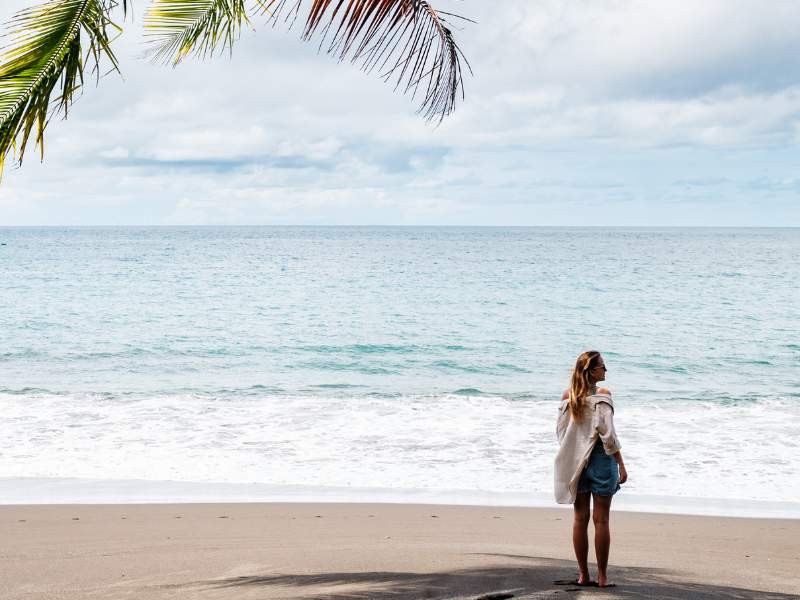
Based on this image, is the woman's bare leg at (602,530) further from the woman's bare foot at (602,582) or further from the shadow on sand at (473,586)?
the shadow on sand at (473,586)

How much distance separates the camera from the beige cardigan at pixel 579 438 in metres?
4.65

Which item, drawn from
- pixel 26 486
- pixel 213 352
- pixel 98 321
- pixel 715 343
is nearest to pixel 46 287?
pixel 98 321

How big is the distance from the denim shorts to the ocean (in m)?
3.68

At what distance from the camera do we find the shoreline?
804 centimetres

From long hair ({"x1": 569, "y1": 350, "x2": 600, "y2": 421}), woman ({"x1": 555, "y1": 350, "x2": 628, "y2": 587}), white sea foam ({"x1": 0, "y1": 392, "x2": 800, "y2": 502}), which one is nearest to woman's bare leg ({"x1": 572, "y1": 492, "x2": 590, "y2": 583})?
woman ({"x1": 555, "y1": 350, "x2": 628, "y2": 587})

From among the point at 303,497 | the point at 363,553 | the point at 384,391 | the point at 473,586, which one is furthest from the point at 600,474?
the point at 384,391

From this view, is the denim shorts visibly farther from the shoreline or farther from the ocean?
the ocean

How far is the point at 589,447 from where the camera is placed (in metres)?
4.68

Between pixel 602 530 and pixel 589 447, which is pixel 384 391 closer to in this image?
pixel 602 530

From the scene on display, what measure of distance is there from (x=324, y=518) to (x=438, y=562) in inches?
78.5

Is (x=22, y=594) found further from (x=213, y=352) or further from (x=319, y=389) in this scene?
(x=213, y=352)

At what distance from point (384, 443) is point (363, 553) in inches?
206

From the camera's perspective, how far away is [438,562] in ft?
18.5

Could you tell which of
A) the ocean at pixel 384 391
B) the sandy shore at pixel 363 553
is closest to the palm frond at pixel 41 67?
the sandy shore at pixel 363 553
